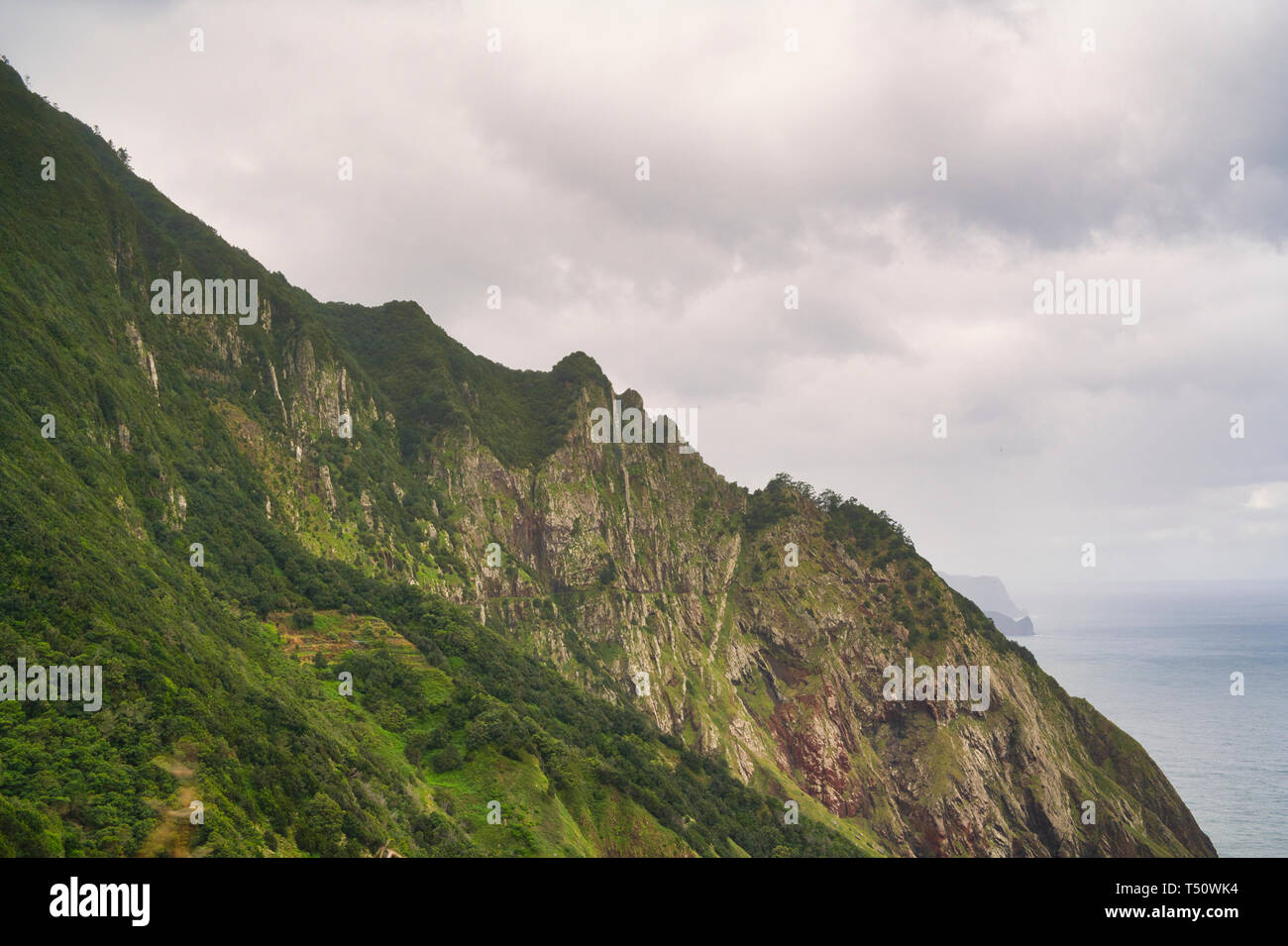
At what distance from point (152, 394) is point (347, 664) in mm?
58204

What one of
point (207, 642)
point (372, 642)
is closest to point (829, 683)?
point (372, 642)

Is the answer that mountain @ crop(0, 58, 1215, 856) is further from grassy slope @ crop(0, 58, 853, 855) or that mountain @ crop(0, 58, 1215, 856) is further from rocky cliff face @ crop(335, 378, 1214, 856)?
rocky cliff face @ crop(335, 378, 1214, 856)

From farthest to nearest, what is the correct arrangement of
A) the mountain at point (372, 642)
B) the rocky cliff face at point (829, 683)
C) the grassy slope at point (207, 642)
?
the rocky cliff face at point (829, 683) < the mountain at point (372, 642) < the grassy slope at point (207, 642)

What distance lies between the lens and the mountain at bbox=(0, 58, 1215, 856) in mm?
58188

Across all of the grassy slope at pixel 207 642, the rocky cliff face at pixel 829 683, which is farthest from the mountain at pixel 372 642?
the rocky cliff face at pixel 829 683

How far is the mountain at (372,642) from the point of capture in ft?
191

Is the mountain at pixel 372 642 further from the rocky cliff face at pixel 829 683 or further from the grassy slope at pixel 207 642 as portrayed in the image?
the rocky cliff face at pixel 829 683

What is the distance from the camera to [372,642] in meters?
102

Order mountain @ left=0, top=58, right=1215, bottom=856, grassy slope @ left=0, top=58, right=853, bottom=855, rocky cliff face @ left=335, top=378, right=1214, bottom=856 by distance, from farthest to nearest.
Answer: rocky cliff face @ left=335, top=378, right=1214, bottom=856, mountain @ left=0, top=58, right=1215, bottom=856, grassy slope @ left=0, top=58, right=853, bottom=855

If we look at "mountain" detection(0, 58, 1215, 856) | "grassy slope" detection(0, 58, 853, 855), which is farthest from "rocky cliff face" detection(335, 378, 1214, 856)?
"grassy slope" detection(0, 58, 853, 855)

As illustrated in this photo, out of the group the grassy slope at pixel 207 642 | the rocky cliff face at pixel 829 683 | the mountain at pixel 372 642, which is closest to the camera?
the grassy slope at pixel 207 642

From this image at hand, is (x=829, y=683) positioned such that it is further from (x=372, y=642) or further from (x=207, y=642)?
(x=207, y=642)
